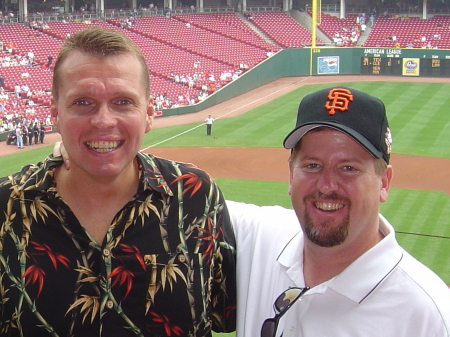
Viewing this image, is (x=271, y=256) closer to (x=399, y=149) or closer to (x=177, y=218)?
(x=177, y=218)

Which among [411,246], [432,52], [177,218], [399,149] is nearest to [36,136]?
[399,149]

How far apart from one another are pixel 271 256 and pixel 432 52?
1593 inches

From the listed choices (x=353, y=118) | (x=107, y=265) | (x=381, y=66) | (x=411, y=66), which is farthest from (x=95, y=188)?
Answer: (x=381, y=66)

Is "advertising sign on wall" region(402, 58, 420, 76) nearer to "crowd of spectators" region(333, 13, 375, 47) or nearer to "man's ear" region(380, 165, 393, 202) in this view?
"crowd of spectators" region(333, 13, 375, 47)

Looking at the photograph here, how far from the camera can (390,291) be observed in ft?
7.93

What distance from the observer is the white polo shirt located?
2.34 m

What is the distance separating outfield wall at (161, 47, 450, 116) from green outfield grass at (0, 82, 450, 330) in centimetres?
375

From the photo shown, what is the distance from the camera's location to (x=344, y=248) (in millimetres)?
2605

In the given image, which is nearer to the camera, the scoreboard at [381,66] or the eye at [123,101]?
the eye at [123,101]

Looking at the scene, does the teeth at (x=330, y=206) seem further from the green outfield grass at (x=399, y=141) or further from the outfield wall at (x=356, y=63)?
the outfield wall at (x=356, y=63)

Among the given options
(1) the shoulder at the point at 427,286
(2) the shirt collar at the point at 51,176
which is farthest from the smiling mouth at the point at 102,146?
(1) the shoulder at the point at 427,286

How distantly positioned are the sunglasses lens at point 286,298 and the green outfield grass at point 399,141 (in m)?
6.75

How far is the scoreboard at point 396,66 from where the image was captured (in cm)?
3991

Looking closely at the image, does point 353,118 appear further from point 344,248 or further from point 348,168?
point 344,248
